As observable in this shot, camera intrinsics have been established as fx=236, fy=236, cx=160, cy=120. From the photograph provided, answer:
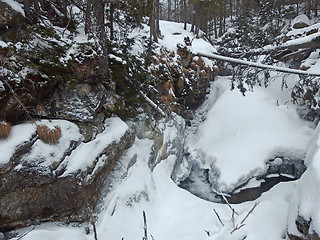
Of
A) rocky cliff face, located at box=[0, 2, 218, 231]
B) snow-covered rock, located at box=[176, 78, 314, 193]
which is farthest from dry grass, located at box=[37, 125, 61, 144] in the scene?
snow-covered rock, located at box=[176, 78, 314, 193]

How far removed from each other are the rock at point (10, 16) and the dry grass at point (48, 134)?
239 centimetres

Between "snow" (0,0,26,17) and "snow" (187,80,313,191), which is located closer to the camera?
"snow" (0,0,26,17)

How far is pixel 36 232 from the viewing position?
4.12 m

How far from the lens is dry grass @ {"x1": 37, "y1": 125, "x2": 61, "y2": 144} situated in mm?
4469

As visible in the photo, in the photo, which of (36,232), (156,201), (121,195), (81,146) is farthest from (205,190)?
(36,232)

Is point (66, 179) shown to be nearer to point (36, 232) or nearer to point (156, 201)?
point (36, 232)

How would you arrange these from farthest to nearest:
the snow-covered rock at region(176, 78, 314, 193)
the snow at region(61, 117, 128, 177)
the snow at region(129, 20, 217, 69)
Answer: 1. the snow at region(129, 20, 217, 69)
2. the snow-covered rock at region(176, 78, 314, 193)
3. the snow at region(61, 117, 128, 177)

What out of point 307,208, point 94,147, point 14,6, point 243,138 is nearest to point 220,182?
point 243,138

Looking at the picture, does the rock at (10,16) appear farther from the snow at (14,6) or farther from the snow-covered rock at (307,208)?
the snow-covered rock at (307,208)

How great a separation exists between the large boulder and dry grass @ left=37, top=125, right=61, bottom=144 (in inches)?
2.8

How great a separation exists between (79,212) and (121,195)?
1.19 meters

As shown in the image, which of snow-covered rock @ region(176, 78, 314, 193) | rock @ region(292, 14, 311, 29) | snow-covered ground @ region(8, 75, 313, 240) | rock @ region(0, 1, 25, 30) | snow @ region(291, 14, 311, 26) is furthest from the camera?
snow @ region(291, 14, 311, 26)

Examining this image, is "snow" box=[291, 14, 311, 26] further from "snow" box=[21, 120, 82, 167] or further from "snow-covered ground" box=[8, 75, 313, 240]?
"snow" box=[21, 120, 82, 167]

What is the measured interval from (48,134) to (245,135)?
8177mm
